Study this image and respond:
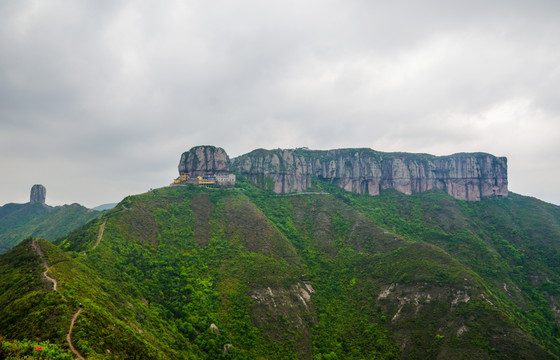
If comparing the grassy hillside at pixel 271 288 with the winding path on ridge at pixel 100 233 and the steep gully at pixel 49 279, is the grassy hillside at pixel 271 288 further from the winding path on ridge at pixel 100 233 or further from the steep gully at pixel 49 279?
the steep gully at pixel 49 279

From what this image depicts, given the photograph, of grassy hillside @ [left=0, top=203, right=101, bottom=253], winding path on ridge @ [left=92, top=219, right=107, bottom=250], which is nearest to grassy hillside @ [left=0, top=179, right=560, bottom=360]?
winding path on ridge @ [left=92, top=219, right=107, bottom=250]

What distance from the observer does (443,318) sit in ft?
192

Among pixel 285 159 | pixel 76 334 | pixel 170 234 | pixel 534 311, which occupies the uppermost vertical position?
pixel 285 159

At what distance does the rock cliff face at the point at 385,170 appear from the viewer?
153m

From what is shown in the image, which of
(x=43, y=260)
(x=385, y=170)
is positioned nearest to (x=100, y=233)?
(x=43, y=260)

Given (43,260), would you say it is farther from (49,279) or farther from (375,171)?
(375,171)

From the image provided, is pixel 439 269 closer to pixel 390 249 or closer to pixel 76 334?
pixel 390 249

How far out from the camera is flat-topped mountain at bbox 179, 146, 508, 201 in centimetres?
15138

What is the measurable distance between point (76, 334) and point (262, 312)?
38914mm

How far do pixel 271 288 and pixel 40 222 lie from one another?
569 feet

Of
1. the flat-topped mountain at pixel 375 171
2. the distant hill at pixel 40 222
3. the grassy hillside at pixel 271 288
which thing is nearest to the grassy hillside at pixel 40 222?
the distant hill at pixel 40 222

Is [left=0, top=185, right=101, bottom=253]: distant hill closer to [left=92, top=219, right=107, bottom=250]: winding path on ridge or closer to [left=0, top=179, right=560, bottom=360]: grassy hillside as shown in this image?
[left=0, top=179, right=560, bottom=360]: grassy hillside

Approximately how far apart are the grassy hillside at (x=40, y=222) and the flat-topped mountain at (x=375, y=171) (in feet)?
298

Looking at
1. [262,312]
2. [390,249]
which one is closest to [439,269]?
[390,249]
